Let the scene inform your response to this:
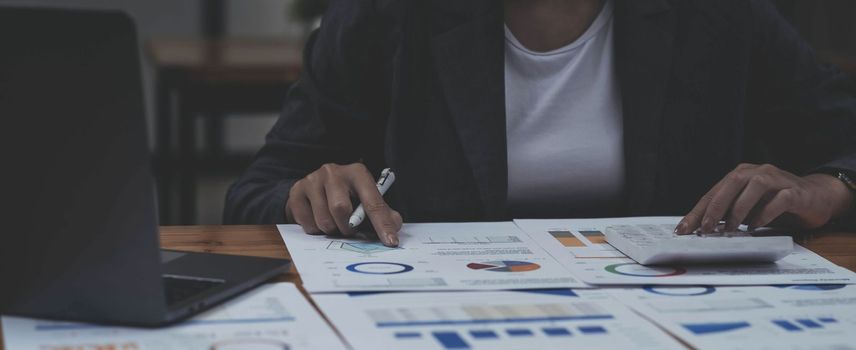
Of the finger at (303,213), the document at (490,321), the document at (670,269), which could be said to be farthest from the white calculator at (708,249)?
the finger at (303,213)

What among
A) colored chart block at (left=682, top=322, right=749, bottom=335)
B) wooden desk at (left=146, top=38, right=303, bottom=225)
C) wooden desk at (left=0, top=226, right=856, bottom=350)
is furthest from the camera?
wooden desk at (left=146, top=38, right=303, bottom=225)

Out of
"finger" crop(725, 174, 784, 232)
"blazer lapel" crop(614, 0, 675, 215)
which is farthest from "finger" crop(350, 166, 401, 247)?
"blazer lapel" crop(614, 0, 675, 215)

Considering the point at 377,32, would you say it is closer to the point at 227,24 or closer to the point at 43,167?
the point at 43,167

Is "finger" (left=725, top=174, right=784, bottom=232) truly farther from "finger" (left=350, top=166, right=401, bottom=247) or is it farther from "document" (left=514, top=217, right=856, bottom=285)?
"finger" (left=350, top=166, right=401, bottom=247)

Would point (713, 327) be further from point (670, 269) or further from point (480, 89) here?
point (480, 89)

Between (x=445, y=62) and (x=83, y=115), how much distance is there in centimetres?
76

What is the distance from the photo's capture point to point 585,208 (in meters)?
1.49

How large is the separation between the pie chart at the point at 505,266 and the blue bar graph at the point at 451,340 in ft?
0.70

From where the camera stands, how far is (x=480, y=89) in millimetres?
1440

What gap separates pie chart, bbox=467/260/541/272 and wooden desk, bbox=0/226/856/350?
0.61ft

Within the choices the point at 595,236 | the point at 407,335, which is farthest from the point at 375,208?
the point at 407,335

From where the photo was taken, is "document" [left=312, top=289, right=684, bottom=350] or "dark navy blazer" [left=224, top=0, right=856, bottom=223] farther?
"dark navy blazer" [left=224, top=0, right=856, bottom=223]

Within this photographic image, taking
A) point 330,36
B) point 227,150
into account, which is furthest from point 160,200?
point 330,36

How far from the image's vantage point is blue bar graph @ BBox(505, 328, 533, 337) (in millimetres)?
794
